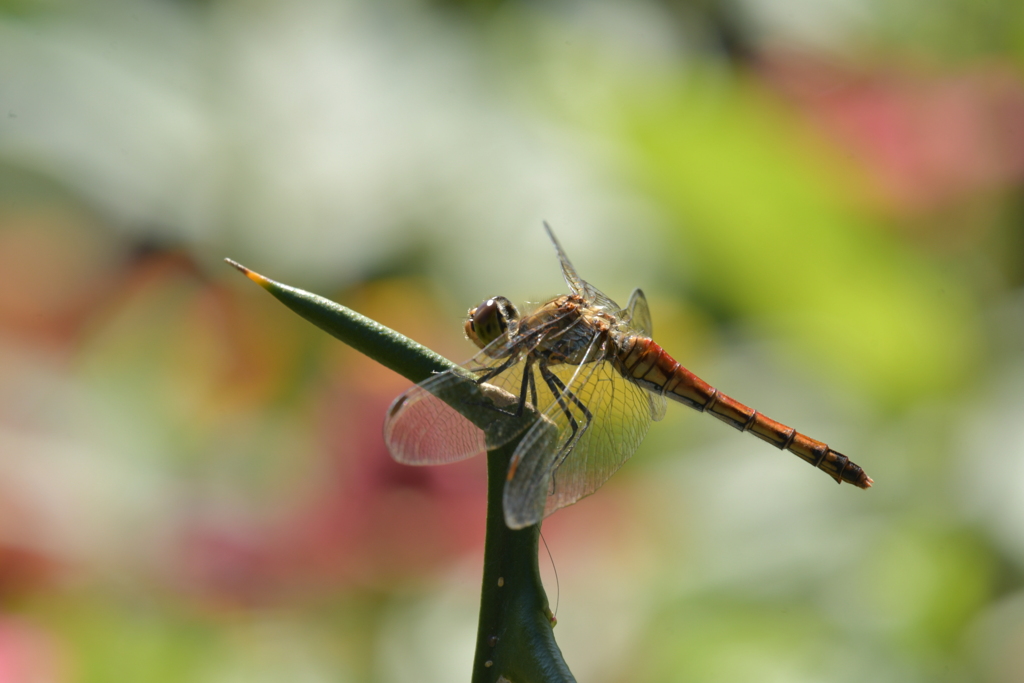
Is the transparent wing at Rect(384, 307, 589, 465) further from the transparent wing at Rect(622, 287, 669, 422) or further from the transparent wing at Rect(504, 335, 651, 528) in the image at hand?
the transparent wing at Rect(622, 287, 669, 422)

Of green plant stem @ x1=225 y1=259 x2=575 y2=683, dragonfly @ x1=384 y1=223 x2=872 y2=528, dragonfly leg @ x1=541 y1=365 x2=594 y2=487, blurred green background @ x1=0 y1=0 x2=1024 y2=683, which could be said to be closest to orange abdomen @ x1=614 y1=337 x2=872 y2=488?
dragonfly @ x1=384 y1=223 x2=872 y2=528

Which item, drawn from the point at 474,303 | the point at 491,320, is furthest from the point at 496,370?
the point at 474,303

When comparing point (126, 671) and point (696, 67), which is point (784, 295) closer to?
point (696, 67)

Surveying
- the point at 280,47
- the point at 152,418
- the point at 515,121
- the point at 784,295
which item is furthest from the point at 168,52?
the point at 784,295

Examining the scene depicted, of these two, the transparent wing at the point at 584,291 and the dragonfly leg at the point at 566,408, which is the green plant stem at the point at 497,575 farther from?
the transparent wing at the point at 584,291

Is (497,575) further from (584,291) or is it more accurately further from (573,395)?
(584,291)

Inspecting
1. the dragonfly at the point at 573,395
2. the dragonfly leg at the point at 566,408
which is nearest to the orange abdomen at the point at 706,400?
the dragonfly at the point at 573,395
